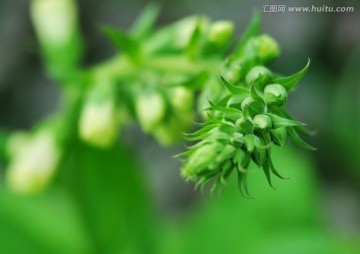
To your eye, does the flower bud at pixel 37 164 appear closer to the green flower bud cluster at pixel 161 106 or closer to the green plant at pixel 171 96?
the green plant at pixel 171 96

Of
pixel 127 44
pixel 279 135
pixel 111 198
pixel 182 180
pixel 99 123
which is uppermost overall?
pixel 279 135

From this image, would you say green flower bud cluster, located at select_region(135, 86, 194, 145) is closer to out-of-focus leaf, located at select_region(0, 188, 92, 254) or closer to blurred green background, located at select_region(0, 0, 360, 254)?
blurred green background, located at select_region(0, 0, 360, 254)

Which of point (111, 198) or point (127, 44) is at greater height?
point (127, 44)

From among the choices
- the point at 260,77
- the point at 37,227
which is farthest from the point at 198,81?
the point at 37,227

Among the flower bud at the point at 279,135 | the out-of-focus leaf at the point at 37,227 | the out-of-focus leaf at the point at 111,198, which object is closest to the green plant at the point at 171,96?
the flower bud at the point at 279,135

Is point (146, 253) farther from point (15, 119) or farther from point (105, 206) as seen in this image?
point (15, 119)

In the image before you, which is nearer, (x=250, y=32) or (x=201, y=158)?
(x=201, y=158)

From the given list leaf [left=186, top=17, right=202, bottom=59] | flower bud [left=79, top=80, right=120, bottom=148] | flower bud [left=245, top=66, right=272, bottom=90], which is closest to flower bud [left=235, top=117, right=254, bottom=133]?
flower bud [left=245, top=66, right=272, bottom=90]

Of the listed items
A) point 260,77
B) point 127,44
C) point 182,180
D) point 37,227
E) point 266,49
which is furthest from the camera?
point 182,180

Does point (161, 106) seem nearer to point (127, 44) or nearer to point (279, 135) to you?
point (127, 44)
